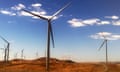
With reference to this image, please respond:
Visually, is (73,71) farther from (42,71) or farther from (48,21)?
(48,21)

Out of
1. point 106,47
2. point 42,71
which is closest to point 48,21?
point 42,71

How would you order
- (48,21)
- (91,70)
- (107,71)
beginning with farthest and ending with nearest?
(91,70)
(107,71)
(48,21)

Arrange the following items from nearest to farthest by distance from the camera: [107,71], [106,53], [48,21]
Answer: [48,21] < [107,71] < [106,53]

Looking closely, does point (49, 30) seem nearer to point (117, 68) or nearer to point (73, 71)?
point (73, 71)

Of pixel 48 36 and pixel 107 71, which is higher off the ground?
pixel 48 36

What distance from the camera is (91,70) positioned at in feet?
283

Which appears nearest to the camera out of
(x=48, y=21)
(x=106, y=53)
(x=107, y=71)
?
(x=48, y=21)

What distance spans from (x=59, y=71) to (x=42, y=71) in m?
6.08

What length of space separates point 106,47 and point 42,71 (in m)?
26.6

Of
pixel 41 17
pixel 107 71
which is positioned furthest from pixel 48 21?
pixel 107 71

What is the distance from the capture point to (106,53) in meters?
98.2

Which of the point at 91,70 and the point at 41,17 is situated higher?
the point at 41,17

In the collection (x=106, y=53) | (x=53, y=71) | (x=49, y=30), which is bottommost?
(x=53, y=71)

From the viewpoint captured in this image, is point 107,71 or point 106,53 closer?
point 107,71
